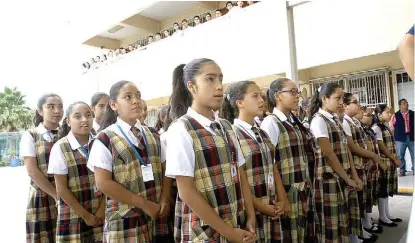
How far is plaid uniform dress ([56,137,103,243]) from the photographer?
2215 millimetres

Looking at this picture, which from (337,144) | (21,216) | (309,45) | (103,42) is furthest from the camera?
(103,42)

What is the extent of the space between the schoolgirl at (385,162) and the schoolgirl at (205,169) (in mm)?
3081

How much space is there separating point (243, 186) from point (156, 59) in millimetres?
10273

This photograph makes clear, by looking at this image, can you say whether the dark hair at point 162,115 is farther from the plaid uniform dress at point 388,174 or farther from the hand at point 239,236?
the plaid uniform dress at point 388,174

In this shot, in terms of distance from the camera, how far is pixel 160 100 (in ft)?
42.0

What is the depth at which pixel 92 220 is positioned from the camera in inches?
85.9

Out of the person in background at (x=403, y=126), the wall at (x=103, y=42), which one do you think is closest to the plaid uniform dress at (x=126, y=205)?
the person in background at (x=403, y=126)

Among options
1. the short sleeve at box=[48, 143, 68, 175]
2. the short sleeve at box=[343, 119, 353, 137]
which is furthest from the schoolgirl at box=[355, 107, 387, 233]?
the short sleeve at box=[48, 143, 68, 175]

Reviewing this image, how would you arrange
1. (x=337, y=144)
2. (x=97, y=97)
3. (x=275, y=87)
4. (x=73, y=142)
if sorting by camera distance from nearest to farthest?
1. (x=73, y=142)
2. (x=275, y=87)
3. (x=337, y=144)
4. (x=97, y=97)

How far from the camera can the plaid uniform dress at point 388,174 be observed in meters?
4.25

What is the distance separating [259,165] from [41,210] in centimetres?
161

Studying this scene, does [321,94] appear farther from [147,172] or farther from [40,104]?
[40,104]

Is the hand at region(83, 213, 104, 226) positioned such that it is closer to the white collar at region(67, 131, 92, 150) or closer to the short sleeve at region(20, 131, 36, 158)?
the white collar at region(67, 131, 92, 150)

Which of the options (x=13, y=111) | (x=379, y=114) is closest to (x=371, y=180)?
(x=379, y=114)
